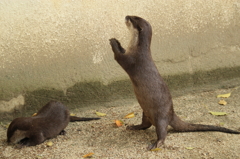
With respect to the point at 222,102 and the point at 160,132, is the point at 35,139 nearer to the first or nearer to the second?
the point at 160,132

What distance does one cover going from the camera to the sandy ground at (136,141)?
121 inches

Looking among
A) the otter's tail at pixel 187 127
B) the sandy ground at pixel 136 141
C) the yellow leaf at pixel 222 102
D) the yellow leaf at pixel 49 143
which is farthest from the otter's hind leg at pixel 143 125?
the yellow leaf at pixel 222 102

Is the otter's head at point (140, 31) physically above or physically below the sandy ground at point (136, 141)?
above

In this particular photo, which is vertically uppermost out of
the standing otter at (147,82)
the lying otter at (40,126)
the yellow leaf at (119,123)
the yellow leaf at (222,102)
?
the standing otter at (147,82)

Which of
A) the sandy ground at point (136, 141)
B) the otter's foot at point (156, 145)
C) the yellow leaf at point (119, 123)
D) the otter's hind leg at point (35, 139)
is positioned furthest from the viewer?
the yellow leaf at point (119, 123)

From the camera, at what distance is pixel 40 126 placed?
3.54 meters

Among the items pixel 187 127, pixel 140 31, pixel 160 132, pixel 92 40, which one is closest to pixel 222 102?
pixel 187 127

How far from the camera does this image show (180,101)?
448 centimetres

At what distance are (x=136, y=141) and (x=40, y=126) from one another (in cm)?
97

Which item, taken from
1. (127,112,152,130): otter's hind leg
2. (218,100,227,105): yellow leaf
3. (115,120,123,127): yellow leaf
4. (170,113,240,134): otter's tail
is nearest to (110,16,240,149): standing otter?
(170,113,240,134): otter's tail

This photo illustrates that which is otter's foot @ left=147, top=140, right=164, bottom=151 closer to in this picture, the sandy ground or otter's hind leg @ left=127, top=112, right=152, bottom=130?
the sandy ground

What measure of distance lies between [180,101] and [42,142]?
184 cm

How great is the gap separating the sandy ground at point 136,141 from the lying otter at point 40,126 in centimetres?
8

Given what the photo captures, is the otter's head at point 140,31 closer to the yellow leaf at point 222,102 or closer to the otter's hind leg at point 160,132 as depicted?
the otter's hind leg at point 160,132
